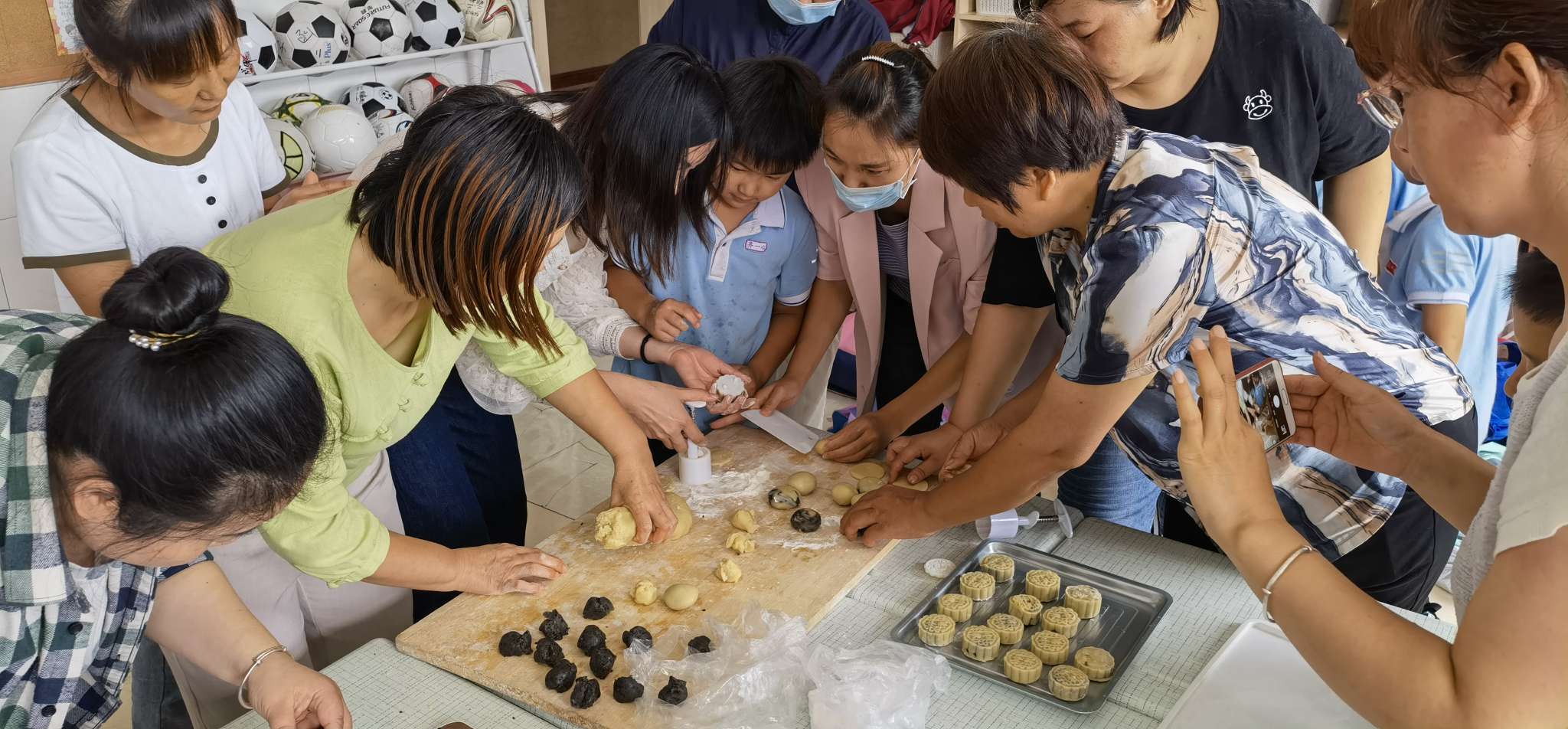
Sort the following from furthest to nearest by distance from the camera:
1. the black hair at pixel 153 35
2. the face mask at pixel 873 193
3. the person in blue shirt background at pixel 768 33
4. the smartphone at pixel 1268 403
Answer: the person in blue shirt background at pixel 768 33
the face mask at pixel 873 193
the black hair at pixel 153 35
the smartphone at pixel 1268 403

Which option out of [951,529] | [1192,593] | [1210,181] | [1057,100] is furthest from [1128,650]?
[1057,100]

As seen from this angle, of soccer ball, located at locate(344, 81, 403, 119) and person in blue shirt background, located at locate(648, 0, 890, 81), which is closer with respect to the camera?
person in blue shirt background, located at locate(648, 0, 890, 81)

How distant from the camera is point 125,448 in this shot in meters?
0.98

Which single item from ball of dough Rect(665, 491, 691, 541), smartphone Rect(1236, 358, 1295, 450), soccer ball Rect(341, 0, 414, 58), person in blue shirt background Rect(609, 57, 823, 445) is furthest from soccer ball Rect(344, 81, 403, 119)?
smartphone Rect(1236, 358, 1295, 450)

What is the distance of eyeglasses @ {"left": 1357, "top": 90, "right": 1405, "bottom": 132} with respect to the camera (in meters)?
0.99

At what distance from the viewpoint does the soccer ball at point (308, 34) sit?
3824 mm

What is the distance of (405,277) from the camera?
134 cm

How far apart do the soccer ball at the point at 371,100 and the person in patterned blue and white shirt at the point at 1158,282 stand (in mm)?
3231

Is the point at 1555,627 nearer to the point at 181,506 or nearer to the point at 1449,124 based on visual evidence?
the point at 1449,124

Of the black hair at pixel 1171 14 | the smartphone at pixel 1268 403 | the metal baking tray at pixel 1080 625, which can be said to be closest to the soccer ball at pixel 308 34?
the black hair at pixel 1171 14

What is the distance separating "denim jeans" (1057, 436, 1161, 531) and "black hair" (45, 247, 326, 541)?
1.58 metres

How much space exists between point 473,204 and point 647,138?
70 centimetres

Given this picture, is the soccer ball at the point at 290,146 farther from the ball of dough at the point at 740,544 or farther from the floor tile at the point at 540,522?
the ball of dough at the point at 740,544

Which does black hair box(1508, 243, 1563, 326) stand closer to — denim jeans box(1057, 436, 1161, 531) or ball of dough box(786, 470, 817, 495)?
denim jeans box(1057, 436, 1161, 531)
